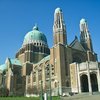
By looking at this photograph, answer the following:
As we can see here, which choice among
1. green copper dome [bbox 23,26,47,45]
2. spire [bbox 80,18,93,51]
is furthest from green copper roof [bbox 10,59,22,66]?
spire [bbox 80,18,93,51]

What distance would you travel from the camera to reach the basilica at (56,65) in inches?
2089

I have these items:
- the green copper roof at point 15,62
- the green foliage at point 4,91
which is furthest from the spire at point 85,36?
the green foliage at point 4,91

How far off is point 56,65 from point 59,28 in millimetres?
12258

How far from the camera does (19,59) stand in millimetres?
82500

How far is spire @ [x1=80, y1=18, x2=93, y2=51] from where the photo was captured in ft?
224

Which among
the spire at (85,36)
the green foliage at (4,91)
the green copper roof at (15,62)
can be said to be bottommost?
the green foliage at (4,91)

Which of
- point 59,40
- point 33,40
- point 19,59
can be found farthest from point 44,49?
point 59,40

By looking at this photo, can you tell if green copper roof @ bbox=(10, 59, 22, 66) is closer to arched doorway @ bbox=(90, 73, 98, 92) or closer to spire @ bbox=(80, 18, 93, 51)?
spire @ bbox=(80, 18, 93, 51)

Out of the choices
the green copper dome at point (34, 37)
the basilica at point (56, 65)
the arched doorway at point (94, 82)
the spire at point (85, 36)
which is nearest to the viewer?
the basilica at point (56, 65)

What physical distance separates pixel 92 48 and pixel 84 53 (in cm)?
618

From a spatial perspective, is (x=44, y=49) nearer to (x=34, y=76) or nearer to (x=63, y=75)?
(x=34, y=76)

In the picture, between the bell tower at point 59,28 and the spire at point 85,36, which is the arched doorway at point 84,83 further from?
the spire at point 85,36

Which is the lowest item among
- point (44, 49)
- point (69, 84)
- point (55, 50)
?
point (69, 84)

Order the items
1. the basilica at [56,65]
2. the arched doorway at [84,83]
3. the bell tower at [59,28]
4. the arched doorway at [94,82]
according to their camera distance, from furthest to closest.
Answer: the bell tower at [59,28]
the arched doorway at [94,82]
the arched doorway at [84,83]
the basilica at [56,65]
